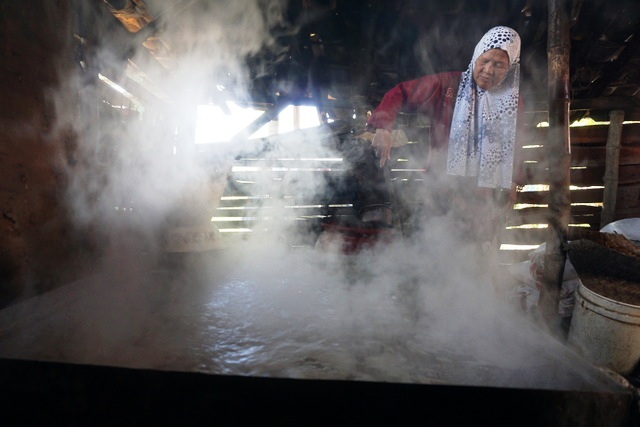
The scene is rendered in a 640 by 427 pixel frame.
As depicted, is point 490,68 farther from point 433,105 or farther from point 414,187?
point 414,187

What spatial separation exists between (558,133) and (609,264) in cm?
115

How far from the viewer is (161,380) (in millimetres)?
1062

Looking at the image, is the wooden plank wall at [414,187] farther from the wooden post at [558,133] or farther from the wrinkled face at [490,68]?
the wooden post at [558,133]

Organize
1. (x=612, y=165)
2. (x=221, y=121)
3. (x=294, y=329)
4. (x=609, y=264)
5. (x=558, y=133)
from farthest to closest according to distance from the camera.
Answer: (x=221, y=121)
(x=612, y=165)
(x=609, y=264)
(x=558, y=133)
(x=294, y=329)

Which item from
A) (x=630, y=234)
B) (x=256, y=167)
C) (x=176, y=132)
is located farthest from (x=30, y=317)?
(x=256, y=167)

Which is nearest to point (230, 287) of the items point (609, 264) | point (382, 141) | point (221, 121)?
point (382, 141)

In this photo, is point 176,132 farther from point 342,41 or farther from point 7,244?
point 342,41

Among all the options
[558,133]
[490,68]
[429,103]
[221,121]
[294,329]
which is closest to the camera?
[294,329]

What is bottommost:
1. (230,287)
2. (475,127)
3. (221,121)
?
(230,287)

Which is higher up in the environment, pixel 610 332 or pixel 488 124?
pixel 488 124

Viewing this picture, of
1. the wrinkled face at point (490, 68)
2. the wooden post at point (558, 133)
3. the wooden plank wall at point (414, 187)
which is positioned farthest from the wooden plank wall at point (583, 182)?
the wooden post at point (558, 133)

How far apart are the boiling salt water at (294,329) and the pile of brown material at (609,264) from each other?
828 mm

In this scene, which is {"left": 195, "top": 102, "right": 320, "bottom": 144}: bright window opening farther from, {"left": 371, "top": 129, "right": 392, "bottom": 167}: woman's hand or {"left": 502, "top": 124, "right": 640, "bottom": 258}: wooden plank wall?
{"left": 502, "top": 124, "right": 640, "bottom": 258}: wooden plank wall

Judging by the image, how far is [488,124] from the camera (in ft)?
9.47
